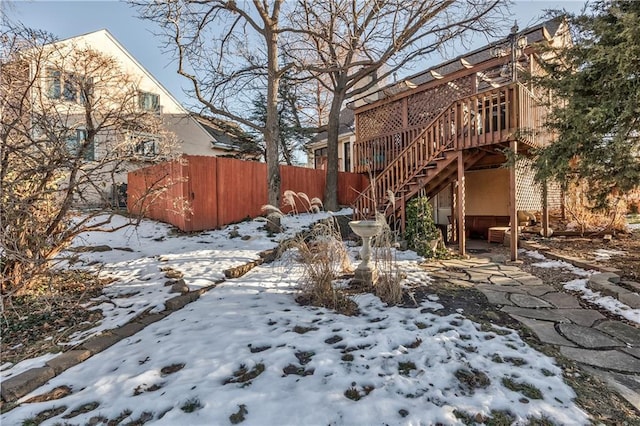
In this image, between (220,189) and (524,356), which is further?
(220,189)

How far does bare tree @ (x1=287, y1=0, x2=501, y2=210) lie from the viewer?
26.4ft

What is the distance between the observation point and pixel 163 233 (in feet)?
23.3

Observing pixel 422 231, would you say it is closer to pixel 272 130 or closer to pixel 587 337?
pixel 587 337

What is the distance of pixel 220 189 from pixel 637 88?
7550 mm

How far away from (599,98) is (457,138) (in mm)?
2797

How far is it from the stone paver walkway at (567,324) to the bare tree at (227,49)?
466 cm

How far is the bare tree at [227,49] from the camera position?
284 inches

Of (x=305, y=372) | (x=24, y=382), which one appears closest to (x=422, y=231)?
(x=305, y=372)

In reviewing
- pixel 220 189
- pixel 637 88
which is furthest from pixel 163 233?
pixel 637 88

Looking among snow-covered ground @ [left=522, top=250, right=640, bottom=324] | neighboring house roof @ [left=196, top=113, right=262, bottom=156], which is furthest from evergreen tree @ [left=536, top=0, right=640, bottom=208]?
neighboring house roof @ [left=196, top=113, right=262, bottom=156]

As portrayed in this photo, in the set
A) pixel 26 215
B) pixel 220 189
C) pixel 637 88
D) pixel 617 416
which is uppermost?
pixel 637 88

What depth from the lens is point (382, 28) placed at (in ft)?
29.5

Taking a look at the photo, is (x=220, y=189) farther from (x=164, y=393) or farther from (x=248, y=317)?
(x=164, y=393)

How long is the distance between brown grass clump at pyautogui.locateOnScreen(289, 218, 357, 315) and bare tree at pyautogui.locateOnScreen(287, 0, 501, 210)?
515 centimetres
